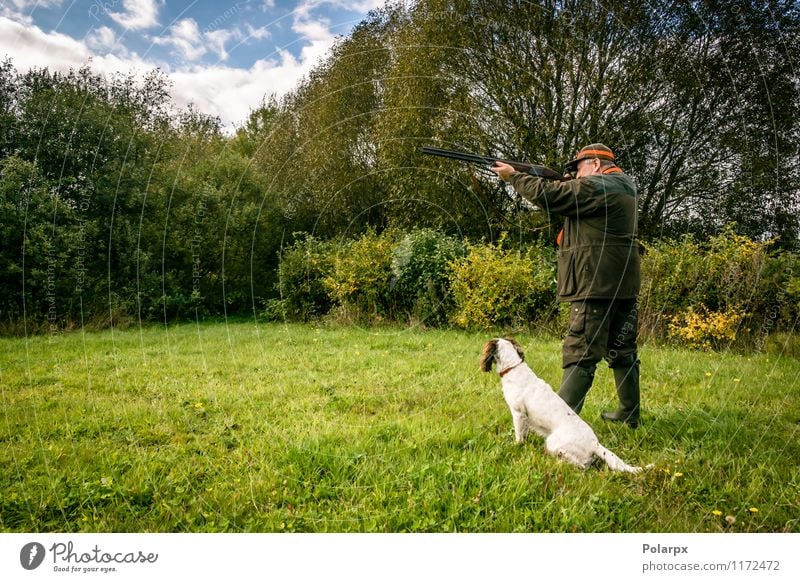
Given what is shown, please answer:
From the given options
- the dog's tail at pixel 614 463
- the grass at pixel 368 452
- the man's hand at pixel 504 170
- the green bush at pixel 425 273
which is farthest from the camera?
the green bush at pixel 425 273

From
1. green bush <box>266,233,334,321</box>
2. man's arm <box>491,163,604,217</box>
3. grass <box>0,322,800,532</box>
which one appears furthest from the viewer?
green bush <box>266,233,334,321</box>

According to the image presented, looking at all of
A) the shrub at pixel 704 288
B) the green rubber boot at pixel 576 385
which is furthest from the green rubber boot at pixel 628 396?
the shrub at pixel 704 288

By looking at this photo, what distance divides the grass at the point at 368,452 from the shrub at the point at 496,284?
215 cm

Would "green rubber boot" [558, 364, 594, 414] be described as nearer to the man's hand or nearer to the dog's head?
the dog's head

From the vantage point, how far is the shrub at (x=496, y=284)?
711 centimetres

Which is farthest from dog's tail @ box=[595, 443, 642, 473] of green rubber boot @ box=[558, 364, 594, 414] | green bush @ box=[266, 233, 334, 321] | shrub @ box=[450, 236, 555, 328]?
green bush @ box=[266, 233, 334, 321]

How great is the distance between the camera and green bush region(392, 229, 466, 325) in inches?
289

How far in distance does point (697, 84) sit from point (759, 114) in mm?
1612

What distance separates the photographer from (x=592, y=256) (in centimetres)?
324

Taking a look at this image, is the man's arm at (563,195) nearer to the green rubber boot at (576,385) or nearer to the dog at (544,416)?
the dog at (544,416)

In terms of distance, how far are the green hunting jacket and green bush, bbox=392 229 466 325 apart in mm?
4005

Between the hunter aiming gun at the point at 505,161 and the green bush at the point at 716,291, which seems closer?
the hunter aiming gun at the point at 505,161

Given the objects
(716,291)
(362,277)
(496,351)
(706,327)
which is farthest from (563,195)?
(716,291)

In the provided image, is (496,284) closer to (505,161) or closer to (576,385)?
(505,161)
